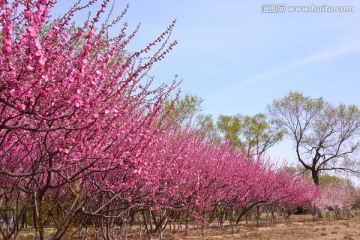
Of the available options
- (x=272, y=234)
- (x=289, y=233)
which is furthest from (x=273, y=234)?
(x=289, y=233)

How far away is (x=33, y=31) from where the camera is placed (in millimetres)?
3174

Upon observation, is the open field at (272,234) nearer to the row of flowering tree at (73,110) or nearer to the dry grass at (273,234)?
the dry grass at (273,234)

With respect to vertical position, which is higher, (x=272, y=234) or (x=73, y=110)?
(x=73, y=110)

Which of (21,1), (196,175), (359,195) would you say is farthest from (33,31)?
(359,195)

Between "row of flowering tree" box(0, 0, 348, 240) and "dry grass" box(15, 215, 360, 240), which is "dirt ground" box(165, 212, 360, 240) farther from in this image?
"row of flowering tree" box(0, 0, 348, 240)

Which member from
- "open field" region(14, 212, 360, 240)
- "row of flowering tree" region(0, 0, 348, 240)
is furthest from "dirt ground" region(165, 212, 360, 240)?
"row of flowering tree" region(0, 0, 348, 240)

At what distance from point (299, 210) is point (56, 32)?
46.6m

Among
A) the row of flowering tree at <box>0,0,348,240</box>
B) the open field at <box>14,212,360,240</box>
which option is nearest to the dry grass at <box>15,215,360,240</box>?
the open field at <box>14,212,360,240</box>

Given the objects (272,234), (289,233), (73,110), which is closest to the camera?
(73,110)

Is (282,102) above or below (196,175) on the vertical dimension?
above

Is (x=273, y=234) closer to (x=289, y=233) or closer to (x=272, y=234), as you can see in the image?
(x=272, y=234)

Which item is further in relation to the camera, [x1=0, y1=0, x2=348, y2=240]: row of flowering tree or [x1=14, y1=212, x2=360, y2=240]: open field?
[x1=14, y1=212, x2=360, y2=240]: open field

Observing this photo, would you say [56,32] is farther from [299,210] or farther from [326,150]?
[299,210]

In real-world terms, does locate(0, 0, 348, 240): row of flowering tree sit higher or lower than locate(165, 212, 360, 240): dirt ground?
higher
